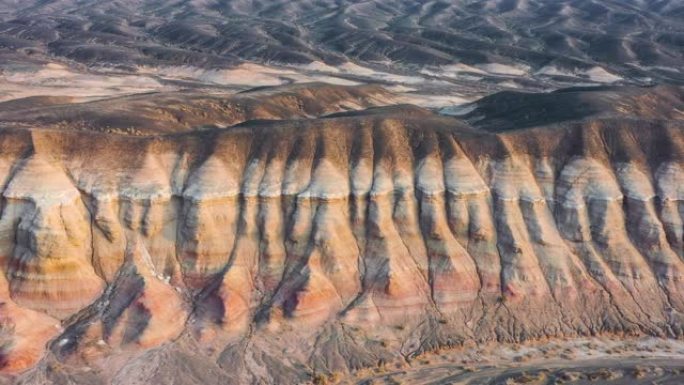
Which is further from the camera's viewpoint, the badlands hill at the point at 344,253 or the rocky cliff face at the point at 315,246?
the rocky cliff face at the point at 315,246

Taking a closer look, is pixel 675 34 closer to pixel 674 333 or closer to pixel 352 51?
pixel 352 51

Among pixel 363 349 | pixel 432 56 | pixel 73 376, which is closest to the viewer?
pixel 73 376

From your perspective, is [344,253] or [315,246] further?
[344,253]

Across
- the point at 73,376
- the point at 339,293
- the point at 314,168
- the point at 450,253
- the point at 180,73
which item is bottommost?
the point at 73,376

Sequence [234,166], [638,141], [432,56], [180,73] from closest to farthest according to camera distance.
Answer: [234,166], [638,141], [180,73], [432,56]

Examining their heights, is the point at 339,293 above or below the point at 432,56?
below

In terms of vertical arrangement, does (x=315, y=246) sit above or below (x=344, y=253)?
above

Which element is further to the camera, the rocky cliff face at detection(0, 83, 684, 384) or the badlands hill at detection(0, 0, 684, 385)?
the rocky cliff face at detection(0, 83, 684, 384)

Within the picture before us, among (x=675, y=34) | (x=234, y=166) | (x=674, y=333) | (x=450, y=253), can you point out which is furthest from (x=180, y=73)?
(x=675, y=34)
